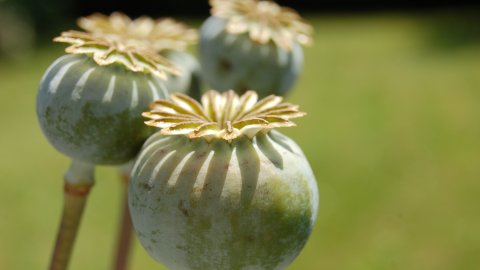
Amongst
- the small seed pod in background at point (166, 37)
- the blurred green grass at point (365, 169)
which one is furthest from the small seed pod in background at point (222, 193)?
the blurred green grass at point (365, 169)

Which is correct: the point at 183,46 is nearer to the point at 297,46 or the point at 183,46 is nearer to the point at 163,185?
the point at 297,46

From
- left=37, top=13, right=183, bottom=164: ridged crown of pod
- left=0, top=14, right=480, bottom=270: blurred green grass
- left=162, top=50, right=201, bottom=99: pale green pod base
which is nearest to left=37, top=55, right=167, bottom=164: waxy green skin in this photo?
left=37, top=13, right=183, bottom=164: ridged crown of pod

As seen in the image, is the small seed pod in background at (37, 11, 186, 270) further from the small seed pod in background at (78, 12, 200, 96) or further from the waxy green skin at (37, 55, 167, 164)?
the small seed pod in background at (78, 12, 200, 96)

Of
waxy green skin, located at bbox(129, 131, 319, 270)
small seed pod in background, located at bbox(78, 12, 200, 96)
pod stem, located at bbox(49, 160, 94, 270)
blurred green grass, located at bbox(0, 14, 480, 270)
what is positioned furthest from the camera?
blurred green grass, located at bbox(0, 14, 480, 270)

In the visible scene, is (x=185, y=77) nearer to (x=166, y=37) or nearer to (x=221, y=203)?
(x=166, y=37)

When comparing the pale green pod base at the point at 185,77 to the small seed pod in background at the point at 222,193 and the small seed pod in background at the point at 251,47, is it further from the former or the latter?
the small seed pod in background at the point at 222,193

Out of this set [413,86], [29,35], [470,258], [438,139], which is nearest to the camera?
[470,258]

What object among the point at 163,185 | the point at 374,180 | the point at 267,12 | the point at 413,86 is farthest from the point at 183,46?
the point at 413,86
